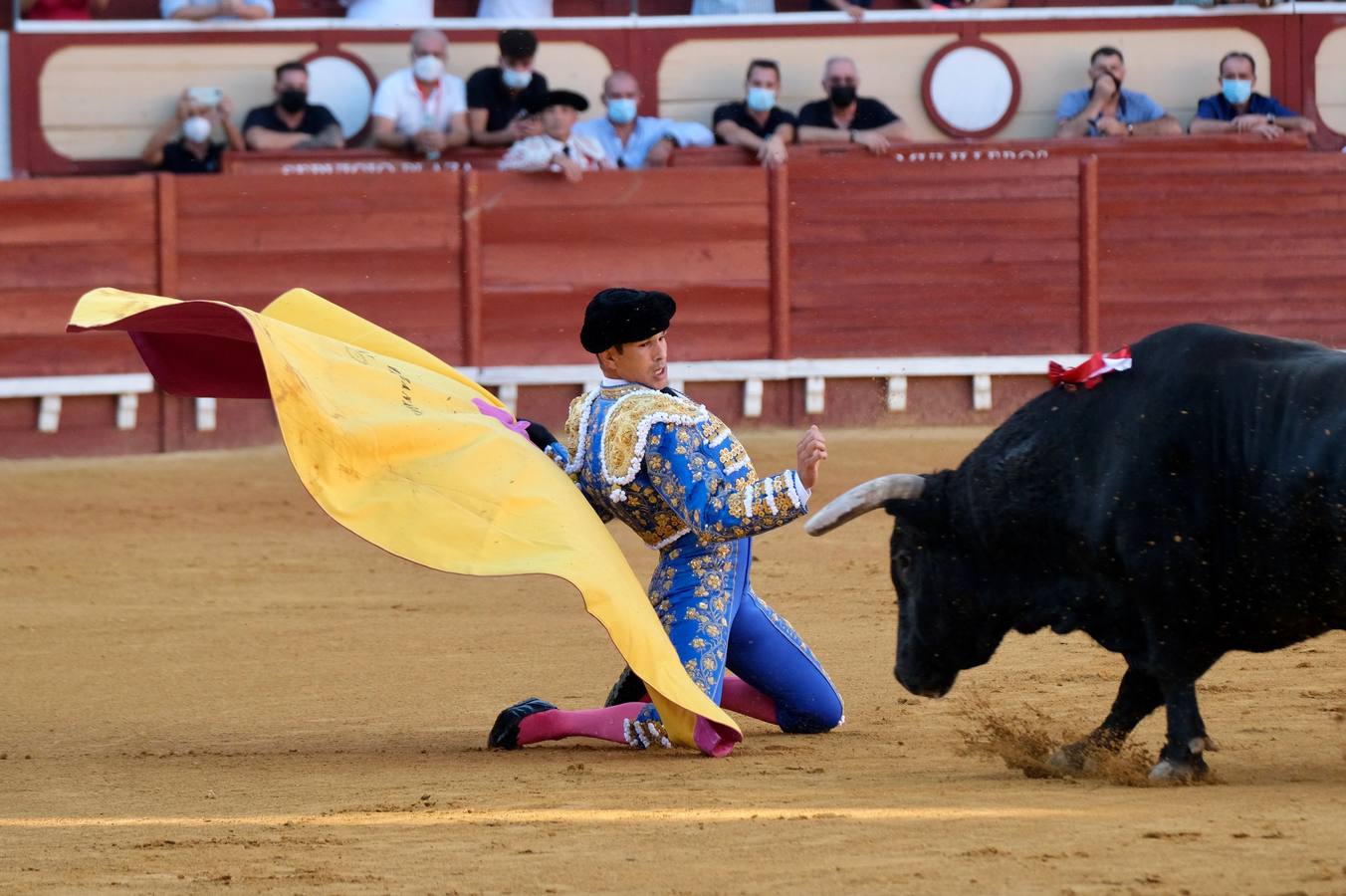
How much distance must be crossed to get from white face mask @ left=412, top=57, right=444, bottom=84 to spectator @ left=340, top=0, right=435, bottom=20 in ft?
2.38

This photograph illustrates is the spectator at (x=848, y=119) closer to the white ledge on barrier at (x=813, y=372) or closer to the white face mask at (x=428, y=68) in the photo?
the white ledge on barrier at (x=813, y=372)

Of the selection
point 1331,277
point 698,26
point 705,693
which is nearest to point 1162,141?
point 1331,277

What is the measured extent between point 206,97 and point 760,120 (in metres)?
2.67

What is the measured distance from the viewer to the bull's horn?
388cm

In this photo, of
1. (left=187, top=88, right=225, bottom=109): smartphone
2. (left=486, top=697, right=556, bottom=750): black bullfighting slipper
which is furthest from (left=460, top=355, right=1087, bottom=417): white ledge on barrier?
(left=486, top=697, right=556, bottom=750): black bullfighting slipper

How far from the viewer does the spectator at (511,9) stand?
10.3 meters

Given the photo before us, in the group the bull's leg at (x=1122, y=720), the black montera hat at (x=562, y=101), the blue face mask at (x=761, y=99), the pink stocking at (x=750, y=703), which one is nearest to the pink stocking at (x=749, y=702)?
the pink stocking at (x=750, y=703)

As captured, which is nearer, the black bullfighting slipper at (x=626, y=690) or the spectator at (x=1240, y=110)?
the black bullfighting slipper at (x=626, y=690)

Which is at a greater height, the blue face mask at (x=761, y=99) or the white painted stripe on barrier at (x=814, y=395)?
the blue face mask at (x=761, y=99)

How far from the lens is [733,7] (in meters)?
10.4

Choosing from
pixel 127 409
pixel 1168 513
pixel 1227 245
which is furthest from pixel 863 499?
pixel 1227 245

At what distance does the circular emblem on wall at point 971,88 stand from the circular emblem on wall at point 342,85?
2835 millimetres

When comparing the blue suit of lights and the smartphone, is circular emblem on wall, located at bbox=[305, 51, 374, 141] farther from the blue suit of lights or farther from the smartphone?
the blue suit of lights

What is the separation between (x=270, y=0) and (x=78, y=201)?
1.58m
